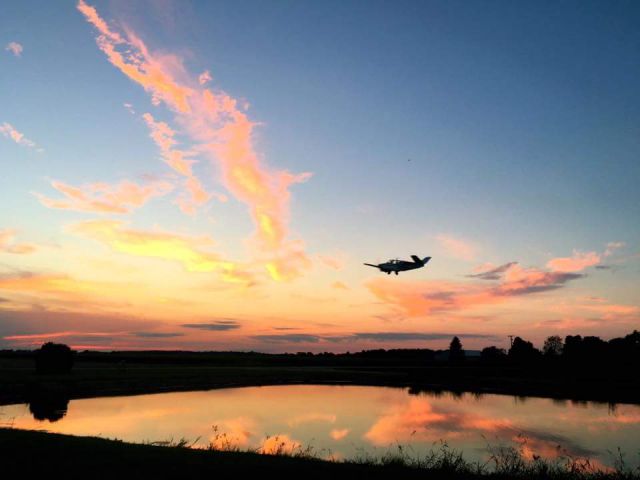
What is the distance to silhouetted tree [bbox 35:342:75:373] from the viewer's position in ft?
204

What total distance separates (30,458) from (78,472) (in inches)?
97.8

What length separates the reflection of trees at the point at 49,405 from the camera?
35.3 meters

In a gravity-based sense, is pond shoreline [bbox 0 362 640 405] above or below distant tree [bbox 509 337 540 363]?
below

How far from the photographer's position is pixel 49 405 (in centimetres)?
4094

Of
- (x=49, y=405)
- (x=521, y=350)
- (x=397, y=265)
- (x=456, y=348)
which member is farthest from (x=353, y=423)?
(x=456, y=348)

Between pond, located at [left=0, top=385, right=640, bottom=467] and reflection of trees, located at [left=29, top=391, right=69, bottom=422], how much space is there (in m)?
0.13

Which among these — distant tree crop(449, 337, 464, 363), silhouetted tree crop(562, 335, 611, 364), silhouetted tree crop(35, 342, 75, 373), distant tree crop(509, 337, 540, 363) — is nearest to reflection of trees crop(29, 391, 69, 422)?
silhouetted tree crop(35, 342, 75, 373)

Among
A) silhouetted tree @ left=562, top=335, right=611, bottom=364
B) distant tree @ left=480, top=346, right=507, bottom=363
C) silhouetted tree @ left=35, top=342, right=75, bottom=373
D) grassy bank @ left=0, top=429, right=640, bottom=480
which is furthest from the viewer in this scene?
distant tree @ left=480, top=346, right=507, bottom=363

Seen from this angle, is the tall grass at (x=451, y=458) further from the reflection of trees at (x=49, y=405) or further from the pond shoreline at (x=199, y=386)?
the pond shoreline at (x=199, y=386)

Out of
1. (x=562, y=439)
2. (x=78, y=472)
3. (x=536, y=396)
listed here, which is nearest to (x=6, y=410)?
(x=78, y=472)

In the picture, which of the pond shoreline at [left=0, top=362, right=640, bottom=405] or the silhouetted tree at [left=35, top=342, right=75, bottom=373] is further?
the silhouetted tree at [left=35, top=342, right=75, bottom=373]

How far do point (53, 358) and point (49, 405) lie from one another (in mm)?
24165

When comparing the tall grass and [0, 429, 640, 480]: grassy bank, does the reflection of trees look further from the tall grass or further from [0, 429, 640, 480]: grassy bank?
[0, 429, 640, 480]: grassy bank

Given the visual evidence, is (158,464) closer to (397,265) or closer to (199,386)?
(397,265)
